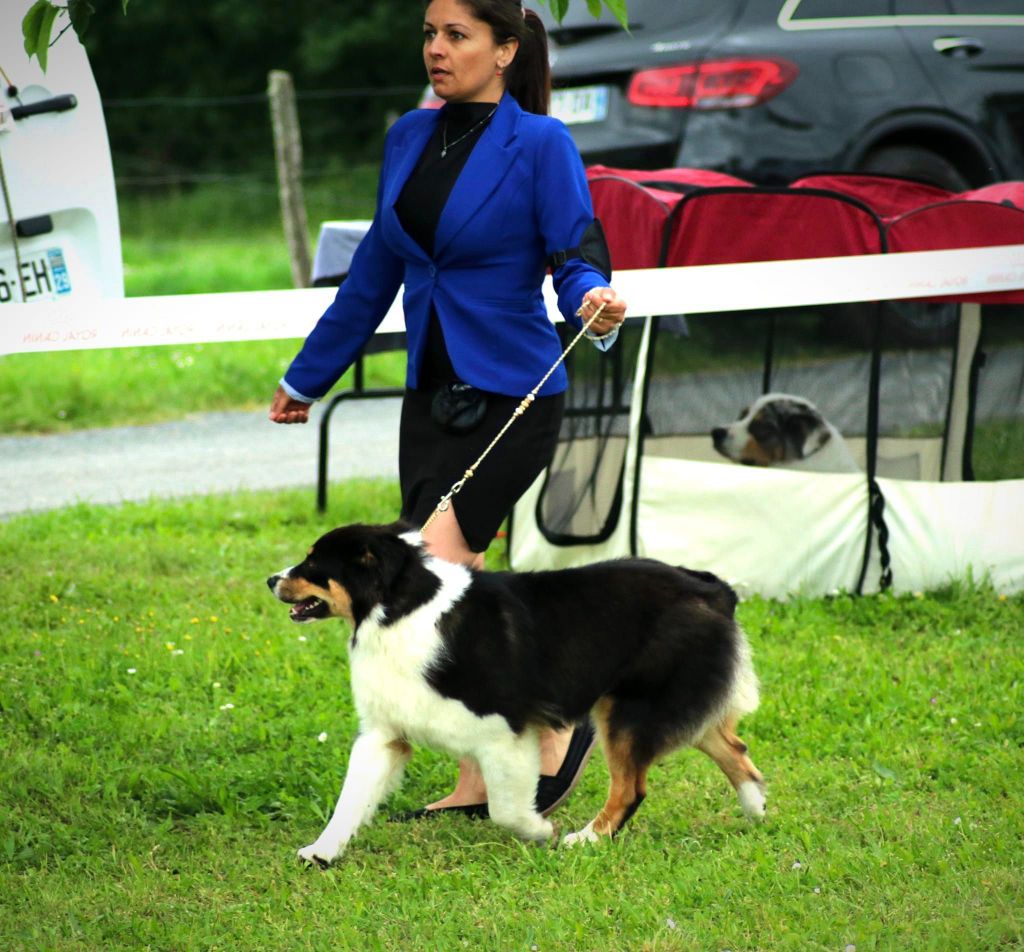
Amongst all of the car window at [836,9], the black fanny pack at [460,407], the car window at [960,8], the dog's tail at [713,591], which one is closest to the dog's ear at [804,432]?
the dog's tail at [713,591]

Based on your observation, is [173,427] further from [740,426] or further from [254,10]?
[254,10]

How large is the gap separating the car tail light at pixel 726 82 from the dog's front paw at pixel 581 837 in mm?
5444

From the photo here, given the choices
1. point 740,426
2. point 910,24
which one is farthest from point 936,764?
point 910,24

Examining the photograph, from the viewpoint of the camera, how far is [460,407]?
3689 millimetres

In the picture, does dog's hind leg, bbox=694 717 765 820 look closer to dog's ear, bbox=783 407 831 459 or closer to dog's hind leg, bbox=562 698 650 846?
dog's hind leg, bbox=562 698 650 846

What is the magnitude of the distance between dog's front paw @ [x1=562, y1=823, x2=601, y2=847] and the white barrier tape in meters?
1.92

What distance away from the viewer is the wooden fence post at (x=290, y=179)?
11758mm

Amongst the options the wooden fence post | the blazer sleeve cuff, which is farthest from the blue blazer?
the wooden fence post

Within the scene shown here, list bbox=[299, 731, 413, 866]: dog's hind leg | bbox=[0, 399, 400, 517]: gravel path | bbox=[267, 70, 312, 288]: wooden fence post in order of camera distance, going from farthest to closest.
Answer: bbox=[267, 70, 312, 288]: wooden fence post, bbox=[0, 399, 400, 517]: gravel path, bbox=[299, 731, 413, 866]: dog's hind leg

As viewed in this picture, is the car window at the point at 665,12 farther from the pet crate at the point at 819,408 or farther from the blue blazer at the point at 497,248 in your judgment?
the blue blazer at the point at 497,248

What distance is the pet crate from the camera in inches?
214

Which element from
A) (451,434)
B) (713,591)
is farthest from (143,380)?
(713,591)

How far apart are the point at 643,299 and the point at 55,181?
6.33ft

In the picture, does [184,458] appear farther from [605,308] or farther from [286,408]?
[605,308]
